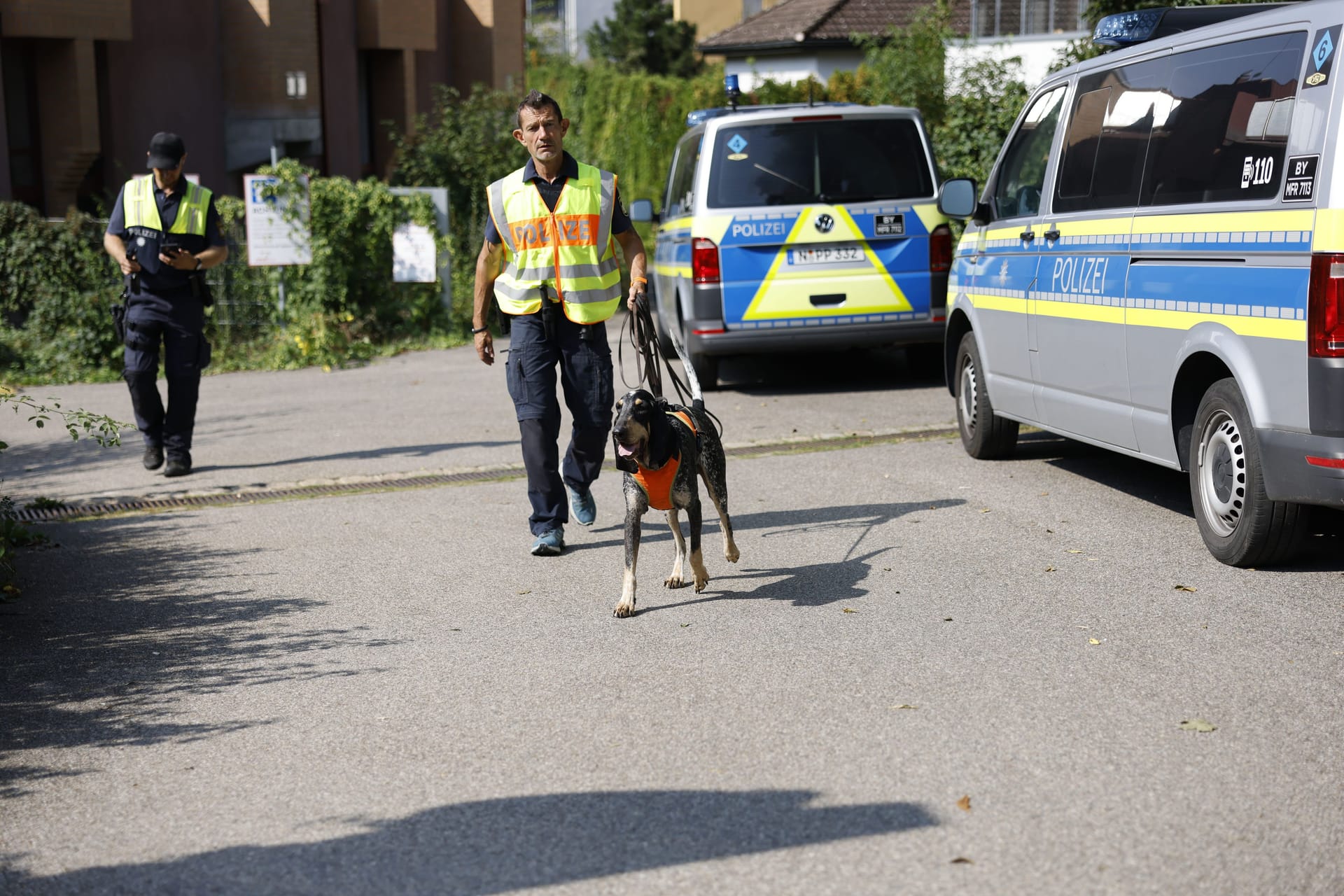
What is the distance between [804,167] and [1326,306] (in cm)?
687

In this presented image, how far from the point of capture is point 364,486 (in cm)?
905

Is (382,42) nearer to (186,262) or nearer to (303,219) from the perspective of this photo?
(303,219)

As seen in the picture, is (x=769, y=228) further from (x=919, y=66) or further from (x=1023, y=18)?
(x=1023, y=18)

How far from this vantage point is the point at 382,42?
1080 inches

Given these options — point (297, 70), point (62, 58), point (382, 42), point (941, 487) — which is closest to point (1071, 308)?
point (941, 487)

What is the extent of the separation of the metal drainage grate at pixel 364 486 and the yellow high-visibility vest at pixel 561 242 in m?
2.31

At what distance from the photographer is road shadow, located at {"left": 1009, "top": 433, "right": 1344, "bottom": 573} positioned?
623 centimetres

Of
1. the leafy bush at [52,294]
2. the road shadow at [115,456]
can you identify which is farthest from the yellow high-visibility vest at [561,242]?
the leafy bush at [52,294]

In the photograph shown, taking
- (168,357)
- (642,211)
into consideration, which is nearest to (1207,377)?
(168,357)

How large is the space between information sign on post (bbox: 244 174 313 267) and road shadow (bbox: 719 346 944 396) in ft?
16.1

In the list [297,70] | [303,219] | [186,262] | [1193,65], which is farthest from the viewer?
[297,70]

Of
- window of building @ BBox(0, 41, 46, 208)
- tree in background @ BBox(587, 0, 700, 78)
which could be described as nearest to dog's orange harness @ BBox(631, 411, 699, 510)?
window of building @ BBox(0, 41, 46, 208)

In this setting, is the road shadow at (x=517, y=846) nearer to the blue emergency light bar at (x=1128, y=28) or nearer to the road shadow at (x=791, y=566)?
the road shadow at (x=791, y=566)

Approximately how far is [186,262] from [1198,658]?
22.1ft
